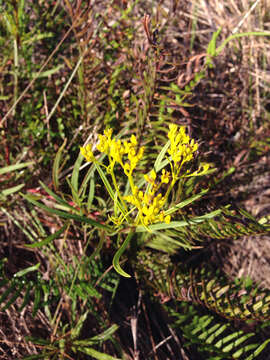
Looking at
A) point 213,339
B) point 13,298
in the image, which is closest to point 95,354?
point 13,298

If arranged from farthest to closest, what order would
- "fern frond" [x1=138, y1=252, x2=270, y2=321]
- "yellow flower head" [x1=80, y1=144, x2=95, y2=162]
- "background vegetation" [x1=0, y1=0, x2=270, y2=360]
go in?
1. "background vegetation" [x1=0, y1=0, x2=270, y2=360]
2. "fern frond" [x1=138, y1=252, x2=270, y2=321]
3. "yellow flower head" [x1=80, y1=144, x2=95, y2=162]

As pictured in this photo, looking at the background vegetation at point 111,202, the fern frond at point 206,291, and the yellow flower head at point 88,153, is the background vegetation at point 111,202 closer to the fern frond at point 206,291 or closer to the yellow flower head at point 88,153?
the fern frond at point 206,291

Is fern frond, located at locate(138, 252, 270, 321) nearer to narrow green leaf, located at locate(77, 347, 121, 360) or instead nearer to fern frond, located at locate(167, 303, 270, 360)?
fern frond, located at locate(167, 303, 270, 360)

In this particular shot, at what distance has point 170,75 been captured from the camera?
1.69 metres

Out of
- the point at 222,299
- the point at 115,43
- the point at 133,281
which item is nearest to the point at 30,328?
the point at 133,281

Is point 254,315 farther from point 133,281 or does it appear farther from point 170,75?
point 170,75

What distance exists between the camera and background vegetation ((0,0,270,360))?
1.51 meters

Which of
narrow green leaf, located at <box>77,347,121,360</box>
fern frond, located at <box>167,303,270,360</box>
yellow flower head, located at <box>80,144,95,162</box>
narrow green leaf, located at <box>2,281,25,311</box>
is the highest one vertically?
yellow flower head, located at <box>80,144,95,162</box>

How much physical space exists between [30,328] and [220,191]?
128 centimetres

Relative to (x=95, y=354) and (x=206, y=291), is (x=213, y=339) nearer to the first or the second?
(x=206, y=291)

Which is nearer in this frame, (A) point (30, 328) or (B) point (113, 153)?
(B) point (113, 153)

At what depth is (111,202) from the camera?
164cm

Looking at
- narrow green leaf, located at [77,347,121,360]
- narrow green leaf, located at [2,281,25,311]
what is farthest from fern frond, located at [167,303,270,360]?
narrow green leaf, located at [2,281,25,311]

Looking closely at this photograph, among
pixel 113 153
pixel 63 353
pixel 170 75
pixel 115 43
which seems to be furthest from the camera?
pixel 115 43
